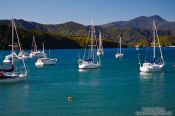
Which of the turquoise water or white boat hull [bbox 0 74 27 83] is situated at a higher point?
white boat hull [bbox 0 74 27 83]

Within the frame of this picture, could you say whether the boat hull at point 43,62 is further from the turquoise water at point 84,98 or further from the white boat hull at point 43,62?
the turquoise water at point 84,98

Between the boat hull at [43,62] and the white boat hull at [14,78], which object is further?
the boat hull at [43,62]

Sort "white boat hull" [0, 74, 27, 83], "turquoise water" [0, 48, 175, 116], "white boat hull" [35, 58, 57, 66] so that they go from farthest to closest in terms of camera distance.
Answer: "white boat hull" [35, 58, 57, 66], "white boat hull" [0, 74, 27, 83], "turquoise water" [0, 48, 175, 116]

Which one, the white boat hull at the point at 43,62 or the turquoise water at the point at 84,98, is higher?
the white boat hull at the point at 43,62

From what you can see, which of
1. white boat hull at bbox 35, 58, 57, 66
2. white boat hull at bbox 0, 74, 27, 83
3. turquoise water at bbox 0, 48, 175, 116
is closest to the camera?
turquoise water at bbox 0, 48, 175, 116

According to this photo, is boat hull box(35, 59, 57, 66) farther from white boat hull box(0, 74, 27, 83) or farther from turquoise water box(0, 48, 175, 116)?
turquoise water box(0, 48, 175, 116)

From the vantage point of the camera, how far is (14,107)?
41406 mm

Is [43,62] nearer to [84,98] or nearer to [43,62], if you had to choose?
[43,62]

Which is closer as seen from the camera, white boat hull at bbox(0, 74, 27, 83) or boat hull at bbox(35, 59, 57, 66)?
white boat hull at bbox(0, 74, 27, 83)

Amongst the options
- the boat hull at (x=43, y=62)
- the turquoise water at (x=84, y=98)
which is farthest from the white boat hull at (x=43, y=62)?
the turquoise water at (x=84, y=98)

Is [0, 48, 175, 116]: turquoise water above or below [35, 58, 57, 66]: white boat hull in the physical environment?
below

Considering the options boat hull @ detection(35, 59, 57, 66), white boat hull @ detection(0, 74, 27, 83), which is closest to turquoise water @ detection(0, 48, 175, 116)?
white boat hull @ detection(0, 74, 27, 83)

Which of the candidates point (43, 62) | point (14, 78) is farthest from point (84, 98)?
point (43, 62)

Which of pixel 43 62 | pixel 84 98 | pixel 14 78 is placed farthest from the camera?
pixel 43 62
